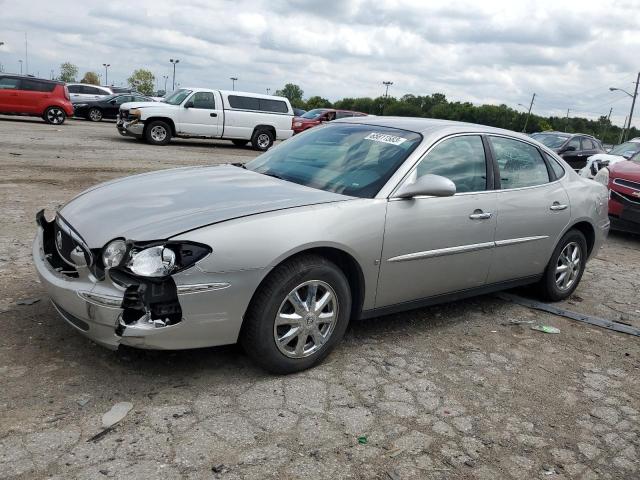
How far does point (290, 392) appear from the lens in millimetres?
3320

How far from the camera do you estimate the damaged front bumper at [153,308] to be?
2994 mm

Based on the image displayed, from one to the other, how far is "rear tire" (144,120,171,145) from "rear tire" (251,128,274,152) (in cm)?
289

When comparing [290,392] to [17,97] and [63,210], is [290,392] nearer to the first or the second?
[63,210]

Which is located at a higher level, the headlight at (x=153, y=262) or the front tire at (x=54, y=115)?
the headlight at (x=153, y=262)

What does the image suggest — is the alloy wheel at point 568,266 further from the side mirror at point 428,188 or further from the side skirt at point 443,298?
the side mirror at point 428,188

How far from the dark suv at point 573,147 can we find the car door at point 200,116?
9.99m

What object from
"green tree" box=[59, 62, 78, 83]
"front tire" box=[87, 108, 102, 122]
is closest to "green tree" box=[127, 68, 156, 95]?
"green tree" box=[59, 62, 78, 83]

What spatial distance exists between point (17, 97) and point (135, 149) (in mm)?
8534

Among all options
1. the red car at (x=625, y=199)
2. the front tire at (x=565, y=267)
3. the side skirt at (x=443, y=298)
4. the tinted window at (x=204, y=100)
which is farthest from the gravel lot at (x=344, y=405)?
the tinted window at (x=204, y=100)

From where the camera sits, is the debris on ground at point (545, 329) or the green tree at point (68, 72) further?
the green tree at point (68, 72)

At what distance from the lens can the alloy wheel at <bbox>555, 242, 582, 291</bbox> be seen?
531 cm

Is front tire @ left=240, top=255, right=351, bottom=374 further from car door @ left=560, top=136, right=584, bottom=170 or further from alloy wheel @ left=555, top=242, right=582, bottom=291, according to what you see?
car door @ left=560, top=136, right=584, bottom=170

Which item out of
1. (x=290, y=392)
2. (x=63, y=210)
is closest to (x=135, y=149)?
(x=63, y=210)

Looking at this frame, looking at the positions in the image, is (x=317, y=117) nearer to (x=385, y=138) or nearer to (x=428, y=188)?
(x=385, y=138)
